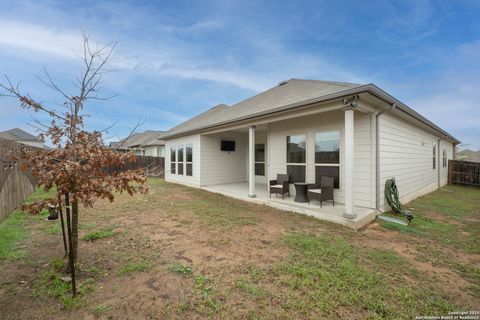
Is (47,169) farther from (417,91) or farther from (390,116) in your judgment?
(417,91)

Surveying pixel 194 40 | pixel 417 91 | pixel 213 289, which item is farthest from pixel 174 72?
pixel 417 91

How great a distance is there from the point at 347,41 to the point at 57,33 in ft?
39.7

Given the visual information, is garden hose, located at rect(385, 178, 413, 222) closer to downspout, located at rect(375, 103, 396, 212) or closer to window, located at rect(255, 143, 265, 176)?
downspout, located at rect(375, 103, 396, 212)

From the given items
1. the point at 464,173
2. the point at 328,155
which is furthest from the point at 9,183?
the point at 464,173

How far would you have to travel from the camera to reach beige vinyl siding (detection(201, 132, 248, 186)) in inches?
428

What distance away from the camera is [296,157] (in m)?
7.43

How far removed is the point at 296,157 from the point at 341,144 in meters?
1.62

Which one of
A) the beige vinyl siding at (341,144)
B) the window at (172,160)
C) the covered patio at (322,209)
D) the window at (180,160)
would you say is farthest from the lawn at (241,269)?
the window at (172,160)

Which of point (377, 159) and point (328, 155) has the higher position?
point (328, 155)

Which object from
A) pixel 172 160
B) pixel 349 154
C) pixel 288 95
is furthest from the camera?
pixel 172 160

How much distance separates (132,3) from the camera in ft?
20.4

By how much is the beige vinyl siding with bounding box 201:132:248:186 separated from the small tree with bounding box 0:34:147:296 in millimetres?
7874

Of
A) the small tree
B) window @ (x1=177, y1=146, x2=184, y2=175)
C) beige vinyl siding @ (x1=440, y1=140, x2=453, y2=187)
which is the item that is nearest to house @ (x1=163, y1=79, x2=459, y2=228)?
window @ (x1=177, y1=146, x2=184, y2=175)

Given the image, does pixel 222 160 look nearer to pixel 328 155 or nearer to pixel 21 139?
pixel 328 155
